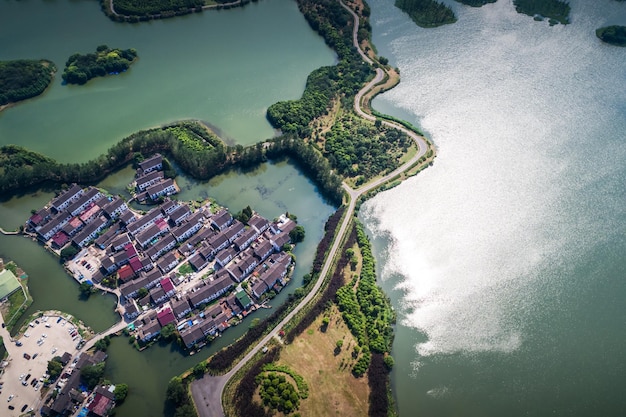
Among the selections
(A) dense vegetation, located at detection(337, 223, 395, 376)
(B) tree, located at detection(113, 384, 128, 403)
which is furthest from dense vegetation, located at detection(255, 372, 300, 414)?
(B) tree, located at detection(113, 384, 128, 403)

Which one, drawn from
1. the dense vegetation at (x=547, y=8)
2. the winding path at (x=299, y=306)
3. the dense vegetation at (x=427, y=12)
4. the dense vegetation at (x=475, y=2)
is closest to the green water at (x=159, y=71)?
the winding path at (x=299, y=306)

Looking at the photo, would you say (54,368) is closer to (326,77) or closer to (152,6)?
(326,77)

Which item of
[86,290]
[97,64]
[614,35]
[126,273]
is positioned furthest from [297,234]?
[614,35]

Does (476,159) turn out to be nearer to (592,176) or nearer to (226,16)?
(592,176)

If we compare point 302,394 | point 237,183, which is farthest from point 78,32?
point 302,394

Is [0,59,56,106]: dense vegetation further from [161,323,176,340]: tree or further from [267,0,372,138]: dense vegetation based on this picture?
[161,323,176,340]: tree

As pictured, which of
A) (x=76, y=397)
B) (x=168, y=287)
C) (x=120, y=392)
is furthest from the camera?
(x=168, y=287)
